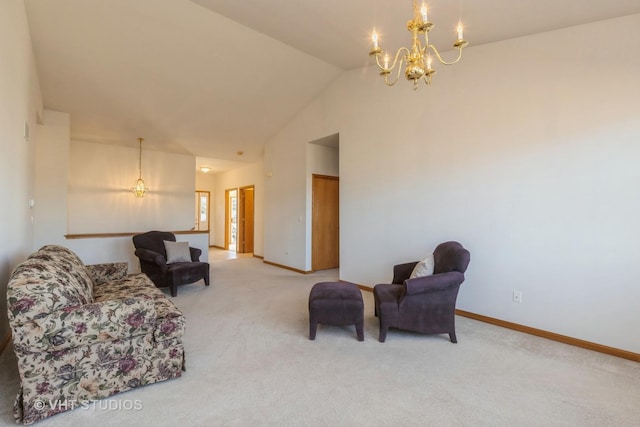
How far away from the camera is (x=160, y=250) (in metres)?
5.09

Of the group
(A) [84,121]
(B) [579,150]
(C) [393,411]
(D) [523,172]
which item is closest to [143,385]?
(C) [393,411]

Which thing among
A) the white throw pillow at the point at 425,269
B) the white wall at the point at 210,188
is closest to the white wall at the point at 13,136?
the white throw pillow at the point at 425,269

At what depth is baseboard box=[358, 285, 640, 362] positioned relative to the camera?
8.54 ft

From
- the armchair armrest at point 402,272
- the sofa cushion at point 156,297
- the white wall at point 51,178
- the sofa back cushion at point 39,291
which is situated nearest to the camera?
the sofa back cushion at point 39,291

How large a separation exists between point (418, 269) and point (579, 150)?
184 cm

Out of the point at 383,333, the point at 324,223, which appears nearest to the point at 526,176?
the point at 383,333

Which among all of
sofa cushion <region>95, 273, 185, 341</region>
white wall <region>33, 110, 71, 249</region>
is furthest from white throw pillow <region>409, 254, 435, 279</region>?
white wall <region>33, 110, 71, 249</region>

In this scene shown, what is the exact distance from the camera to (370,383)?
2174 mm

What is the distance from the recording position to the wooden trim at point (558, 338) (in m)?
2.60

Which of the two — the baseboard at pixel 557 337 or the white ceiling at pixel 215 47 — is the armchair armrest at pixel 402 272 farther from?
the white ceiling at pixel 215 47

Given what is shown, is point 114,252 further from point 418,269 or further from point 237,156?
point 418,269

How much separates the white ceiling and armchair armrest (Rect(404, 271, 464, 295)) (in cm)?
251

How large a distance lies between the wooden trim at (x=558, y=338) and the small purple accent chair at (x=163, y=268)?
374 centimetres

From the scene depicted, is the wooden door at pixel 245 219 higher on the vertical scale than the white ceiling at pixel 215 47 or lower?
lower
